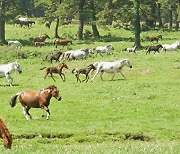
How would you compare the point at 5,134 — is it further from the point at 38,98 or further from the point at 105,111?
the point at 105,111

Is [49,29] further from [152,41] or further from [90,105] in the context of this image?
[90,105]

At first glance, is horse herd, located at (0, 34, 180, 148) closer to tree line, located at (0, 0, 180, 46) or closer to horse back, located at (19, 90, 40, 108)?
horse back, located at (19, 90, 40, 108)

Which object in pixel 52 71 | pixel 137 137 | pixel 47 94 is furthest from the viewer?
pixel 52 71

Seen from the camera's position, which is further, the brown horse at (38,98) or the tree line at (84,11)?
the tree line at (84,11)

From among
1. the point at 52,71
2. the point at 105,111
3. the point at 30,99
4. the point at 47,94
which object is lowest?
the point at 105,111

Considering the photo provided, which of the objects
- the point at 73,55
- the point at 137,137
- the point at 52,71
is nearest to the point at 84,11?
the point at 73,55

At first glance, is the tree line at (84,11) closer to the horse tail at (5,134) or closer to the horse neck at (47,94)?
the horse neck at (47,94)

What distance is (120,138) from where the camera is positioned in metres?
21.5

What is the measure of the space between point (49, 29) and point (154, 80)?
40.7 metres

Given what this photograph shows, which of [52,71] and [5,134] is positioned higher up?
[5,134]

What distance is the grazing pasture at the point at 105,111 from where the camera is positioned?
64.8 feet

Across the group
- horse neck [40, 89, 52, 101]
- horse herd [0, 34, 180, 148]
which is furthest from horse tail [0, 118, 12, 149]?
horse neck [40, 89, 52, 101]

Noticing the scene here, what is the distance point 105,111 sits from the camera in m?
26.4

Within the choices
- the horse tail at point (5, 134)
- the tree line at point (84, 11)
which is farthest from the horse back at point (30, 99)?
the tree line at point (84, 11)
